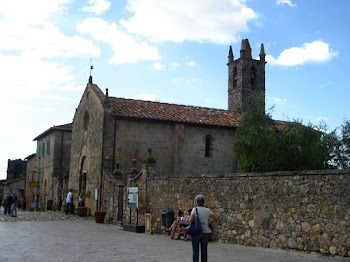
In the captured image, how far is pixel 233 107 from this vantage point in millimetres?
43000

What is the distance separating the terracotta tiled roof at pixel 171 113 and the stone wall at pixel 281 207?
34.6ft

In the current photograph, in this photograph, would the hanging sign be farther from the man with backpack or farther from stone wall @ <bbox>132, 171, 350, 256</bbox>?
the man with backpack

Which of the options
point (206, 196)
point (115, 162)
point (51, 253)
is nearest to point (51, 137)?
point (115, 162)

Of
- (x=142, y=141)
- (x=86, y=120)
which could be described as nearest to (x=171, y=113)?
(x=142, y=141)

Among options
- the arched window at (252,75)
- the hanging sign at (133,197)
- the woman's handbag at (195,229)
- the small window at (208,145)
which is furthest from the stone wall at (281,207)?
the arched window at (252,75)

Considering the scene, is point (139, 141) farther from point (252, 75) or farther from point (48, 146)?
point (252, 75)

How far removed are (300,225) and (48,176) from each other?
3094 centimetres

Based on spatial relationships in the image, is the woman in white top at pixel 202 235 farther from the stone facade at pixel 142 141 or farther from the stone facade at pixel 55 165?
the stone facade at pixel 55 165

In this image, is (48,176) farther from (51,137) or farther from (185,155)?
(185,155)

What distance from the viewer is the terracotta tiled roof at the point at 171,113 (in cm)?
2750

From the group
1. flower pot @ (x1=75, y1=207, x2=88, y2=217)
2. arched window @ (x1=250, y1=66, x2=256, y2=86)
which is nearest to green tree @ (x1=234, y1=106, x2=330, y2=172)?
flower pot @ (x1=75, y1=207, x2=88, y2=217)

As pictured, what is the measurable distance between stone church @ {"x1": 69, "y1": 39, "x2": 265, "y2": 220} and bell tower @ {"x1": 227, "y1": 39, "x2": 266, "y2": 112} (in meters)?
10.5

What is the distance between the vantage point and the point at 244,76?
4209 cm

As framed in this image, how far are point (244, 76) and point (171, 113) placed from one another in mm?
15329
